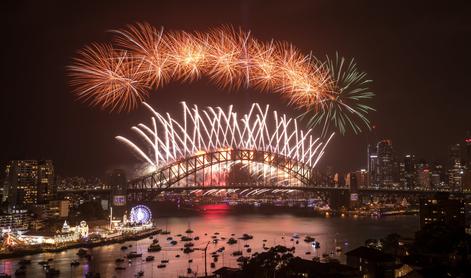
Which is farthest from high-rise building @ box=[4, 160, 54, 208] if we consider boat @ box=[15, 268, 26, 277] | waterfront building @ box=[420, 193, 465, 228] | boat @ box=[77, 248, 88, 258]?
waterfront building @ box=[420, 193, 465, 228]

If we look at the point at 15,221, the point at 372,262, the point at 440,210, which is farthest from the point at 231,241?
the point at 372,262

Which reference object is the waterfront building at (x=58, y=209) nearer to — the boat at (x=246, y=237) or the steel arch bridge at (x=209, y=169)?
the steel arch bridge at (x=209, y=169)

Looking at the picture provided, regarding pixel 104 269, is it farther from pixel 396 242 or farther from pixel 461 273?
pixel 461 273

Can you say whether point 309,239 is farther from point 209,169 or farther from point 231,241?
point 209,169

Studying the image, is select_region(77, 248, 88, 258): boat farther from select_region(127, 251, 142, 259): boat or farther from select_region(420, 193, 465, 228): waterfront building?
select_region(420, 193, 465, 228): waterfront building

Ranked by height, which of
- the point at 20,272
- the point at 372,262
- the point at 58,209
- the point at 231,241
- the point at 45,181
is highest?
the point at 45,181

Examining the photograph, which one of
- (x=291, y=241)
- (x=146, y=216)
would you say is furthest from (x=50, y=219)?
(x=291, y=241)
